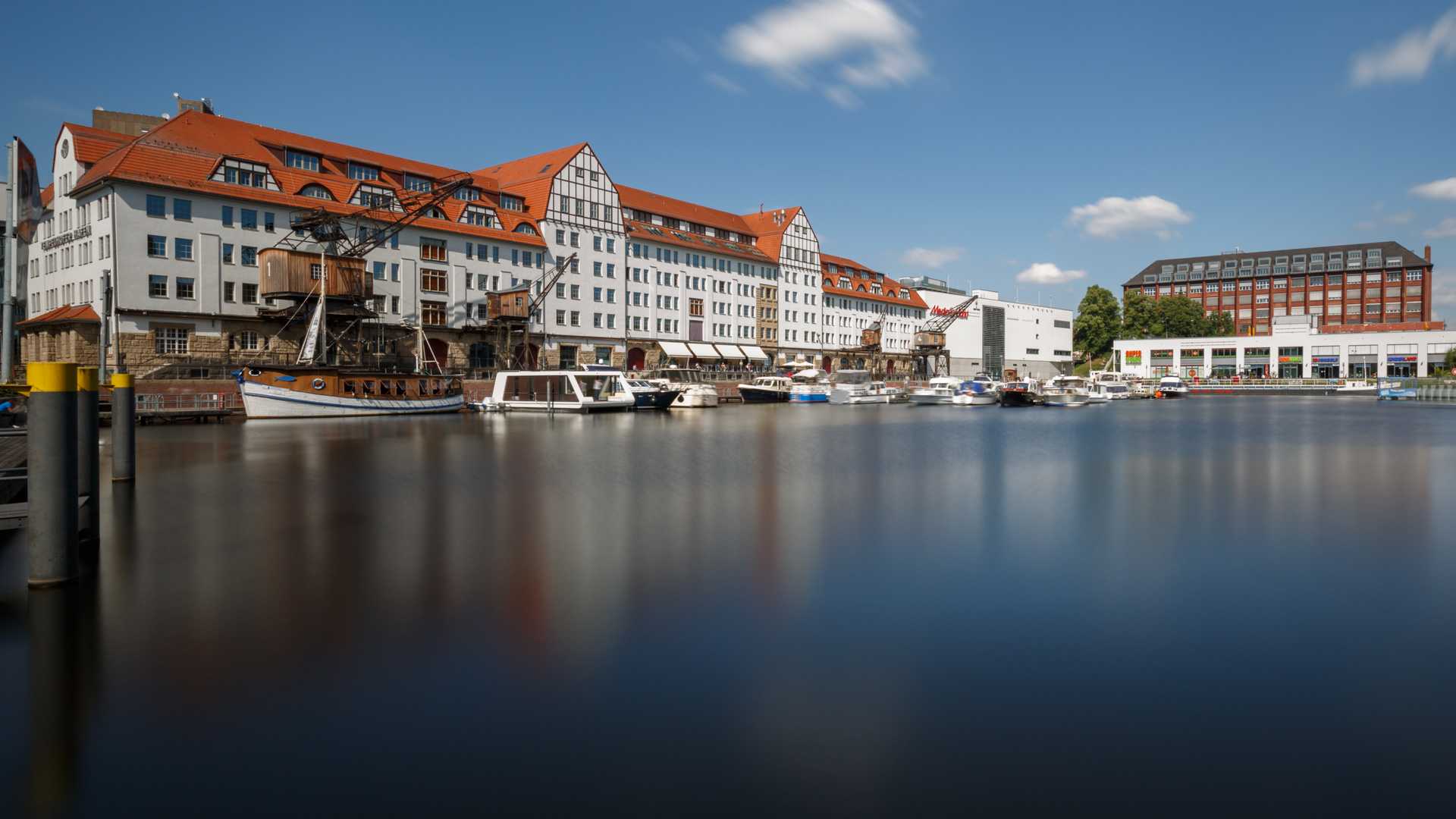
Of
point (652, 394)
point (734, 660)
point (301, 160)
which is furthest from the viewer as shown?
point (652, 394)

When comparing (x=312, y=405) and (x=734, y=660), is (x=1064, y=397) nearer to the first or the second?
(x=312, y=405)

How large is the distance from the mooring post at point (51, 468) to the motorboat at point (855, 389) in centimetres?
7346

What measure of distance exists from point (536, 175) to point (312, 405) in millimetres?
36476

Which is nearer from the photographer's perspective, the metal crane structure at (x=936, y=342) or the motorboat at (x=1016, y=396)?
the motorboat at (x=1016, y=396)

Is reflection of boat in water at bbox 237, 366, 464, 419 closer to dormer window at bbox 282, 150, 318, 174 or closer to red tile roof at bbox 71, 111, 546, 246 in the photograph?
red tile roof at bbox 71, 111, 546, 246

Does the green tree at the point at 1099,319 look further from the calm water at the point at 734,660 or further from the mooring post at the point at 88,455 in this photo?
the mooring post at the point at 88,455

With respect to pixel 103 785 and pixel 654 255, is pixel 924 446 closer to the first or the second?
pixel 103 785

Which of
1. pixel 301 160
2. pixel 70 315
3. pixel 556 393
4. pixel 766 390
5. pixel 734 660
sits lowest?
pixel 734 660

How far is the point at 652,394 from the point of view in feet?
203

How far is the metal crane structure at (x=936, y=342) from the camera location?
119 meters

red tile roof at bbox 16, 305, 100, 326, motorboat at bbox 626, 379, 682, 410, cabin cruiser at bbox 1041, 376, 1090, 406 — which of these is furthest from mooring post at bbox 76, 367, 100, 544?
cabin cruiser at bbox 1041, 376, 1090, 406

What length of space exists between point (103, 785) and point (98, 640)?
9.43 ft

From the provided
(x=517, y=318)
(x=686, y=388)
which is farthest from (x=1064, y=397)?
(x=517, y=318)

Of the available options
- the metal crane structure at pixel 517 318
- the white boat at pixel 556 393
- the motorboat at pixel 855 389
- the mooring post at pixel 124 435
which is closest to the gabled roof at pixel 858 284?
the motorboat at pixel 855 389
